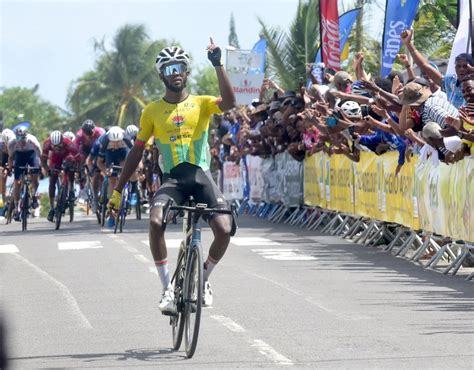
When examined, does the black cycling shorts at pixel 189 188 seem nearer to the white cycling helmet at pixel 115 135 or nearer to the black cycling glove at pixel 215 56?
the black cycling glove at pixel 215 56

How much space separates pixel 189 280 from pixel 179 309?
250 mm

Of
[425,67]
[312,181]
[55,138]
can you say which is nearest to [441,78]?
[425,67]

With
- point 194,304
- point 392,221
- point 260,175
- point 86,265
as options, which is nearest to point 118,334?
point 194,304

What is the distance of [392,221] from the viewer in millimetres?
20500

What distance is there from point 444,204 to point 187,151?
6727mm

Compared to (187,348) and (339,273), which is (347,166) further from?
(187,348)

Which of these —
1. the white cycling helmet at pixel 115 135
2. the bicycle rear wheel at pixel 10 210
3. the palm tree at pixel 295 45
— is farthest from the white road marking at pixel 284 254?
the palm tree at pixel 295 45

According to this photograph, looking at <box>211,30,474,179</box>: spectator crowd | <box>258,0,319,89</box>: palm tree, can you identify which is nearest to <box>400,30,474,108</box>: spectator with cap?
<box>211,30,474,179</box>: spectator crowd

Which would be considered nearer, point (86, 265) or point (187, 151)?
point (187, 151)

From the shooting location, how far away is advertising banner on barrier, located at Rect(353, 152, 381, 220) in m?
21.7

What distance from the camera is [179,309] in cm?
1059

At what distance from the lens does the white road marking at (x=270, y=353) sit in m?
9.72

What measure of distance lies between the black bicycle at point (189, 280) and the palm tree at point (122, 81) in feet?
224

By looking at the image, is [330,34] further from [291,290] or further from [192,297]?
[192,297]
